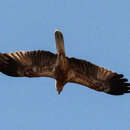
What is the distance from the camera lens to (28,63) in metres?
25.3

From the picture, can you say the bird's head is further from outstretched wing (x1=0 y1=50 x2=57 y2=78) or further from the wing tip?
the wing tip

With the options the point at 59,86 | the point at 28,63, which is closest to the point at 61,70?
the point at 59,86

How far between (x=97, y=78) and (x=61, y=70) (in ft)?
4.22

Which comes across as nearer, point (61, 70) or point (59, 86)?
point (61, 70)

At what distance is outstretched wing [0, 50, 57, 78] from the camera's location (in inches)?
987

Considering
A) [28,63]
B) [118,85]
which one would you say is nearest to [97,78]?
[118,85]

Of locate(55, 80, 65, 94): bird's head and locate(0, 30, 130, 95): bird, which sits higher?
locate(0, 30, 130, 95): bird

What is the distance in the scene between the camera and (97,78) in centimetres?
2520

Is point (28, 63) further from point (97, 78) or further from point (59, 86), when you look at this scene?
→ point (97, 78)

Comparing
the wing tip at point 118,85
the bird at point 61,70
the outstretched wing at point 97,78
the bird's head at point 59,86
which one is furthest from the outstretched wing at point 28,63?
the wing tip at point 118,85

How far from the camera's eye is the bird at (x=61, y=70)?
2491cm

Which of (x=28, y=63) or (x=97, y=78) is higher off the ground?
(x=28, y=63)

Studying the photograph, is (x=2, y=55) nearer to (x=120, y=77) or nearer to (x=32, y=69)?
(x=32, y=69)

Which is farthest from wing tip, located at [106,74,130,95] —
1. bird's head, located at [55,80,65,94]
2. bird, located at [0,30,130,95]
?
bird's head, located at [55,80,65,94]
